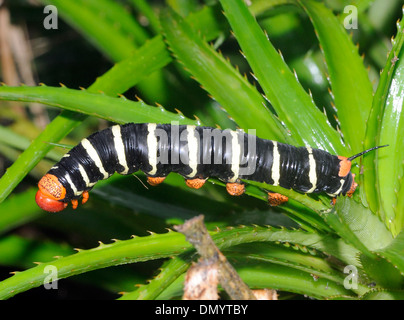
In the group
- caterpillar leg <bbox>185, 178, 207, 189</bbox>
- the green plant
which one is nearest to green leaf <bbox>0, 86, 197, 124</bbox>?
the green plant

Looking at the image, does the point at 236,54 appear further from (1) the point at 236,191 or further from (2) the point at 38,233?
(2) the point at 38,233

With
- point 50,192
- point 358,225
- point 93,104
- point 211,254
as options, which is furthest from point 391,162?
point 50,192

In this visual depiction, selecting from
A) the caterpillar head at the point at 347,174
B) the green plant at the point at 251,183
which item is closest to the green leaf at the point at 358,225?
the green plant at the point at 251,183

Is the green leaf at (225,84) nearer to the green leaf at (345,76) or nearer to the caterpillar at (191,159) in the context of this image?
the caterpillar at (191,159)

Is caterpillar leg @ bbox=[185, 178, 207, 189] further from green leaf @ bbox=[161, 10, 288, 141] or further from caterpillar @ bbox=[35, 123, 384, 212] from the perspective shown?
green leaf @ bbox=[161, 10, 288, 141]

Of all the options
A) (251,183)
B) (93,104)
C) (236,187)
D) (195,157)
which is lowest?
(251,183)

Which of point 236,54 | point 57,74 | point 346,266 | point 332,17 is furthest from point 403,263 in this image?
point 57,74

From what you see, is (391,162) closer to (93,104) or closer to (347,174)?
(347,174)
